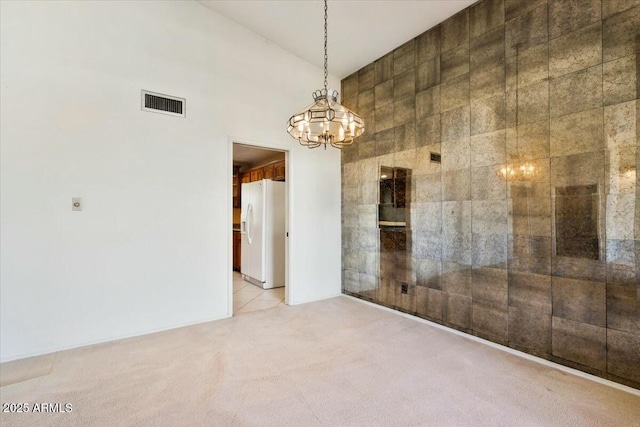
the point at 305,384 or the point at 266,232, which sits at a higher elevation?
the point at 266,232

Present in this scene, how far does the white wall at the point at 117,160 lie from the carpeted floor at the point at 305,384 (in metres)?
0.44

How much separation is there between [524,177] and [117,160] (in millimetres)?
3823

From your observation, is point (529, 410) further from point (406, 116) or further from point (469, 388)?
point (406, 116)

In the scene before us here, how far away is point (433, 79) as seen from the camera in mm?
3342

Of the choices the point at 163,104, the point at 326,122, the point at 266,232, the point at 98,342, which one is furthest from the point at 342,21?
the point at 98,342

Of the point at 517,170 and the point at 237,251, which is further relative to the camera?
the point at 237,251

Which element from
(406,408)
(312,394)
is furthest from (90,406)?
(406,408)

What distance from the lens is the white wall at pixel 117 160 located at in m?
2.58

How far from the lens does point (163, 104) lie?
10.5ft

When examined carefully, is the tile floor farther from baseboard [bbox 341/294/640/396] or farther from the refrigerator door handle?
baseboard [bbox 341/294/640/396]

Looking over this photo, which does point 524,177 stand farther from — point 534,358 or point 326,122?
point 326,122

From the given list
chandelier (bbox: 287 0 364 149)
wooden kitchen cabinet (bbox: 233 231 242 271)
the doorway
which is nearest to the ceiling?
chandelier (bbox: 287 0 364 149)

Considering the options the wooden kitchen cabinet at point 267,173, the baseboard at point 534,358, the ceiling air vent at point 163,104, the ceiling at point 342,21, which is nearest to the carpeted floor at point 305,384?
the baseboard at point 534,358

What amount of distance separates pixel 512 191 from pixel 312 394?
2380 millimetres
